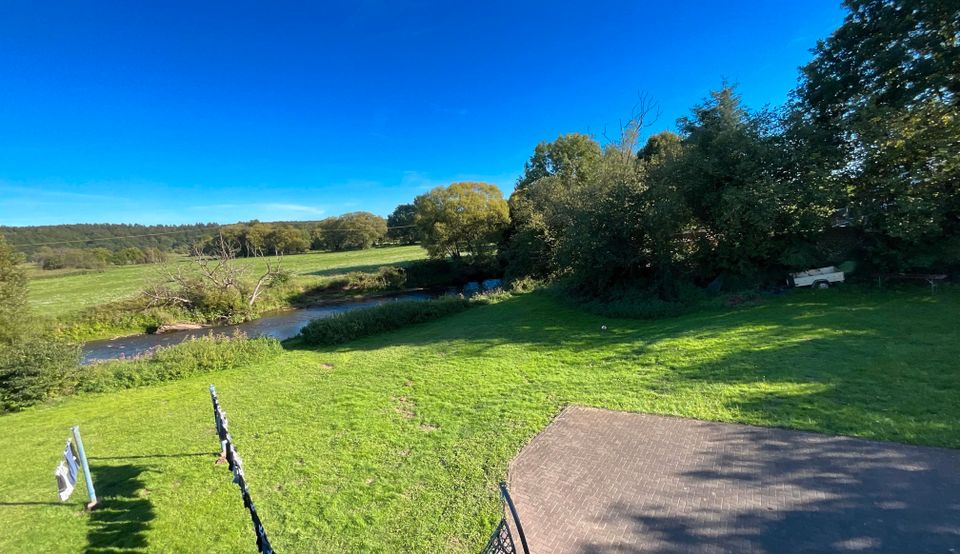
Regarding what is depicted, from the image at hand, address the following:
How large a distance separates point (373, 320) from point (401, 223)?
5561 centimetres

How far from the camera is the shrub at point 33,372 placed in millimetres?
9844

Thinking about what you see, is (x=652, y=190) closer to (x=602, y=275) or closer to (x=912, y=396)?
(x=602, y=275)

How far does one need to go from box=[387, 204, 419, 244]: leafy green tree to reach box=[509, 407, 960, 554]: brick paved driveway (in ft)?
187

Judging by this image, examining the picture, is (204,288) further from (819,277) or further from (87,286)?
(819,277)

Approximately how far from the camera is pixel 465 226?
3158 cm

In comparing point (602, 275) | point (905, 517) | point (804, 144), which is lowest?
point (905, 517)

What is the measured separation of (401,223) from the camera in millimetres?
69562

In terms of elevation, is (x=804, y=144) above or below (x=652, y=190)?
above

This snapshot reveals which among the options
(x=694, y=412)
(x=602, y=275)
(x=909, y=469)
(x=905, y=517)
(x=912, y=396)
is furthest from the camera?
(x=602, y=275)

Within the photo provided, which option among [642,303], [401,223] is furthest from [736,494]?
[401,223]

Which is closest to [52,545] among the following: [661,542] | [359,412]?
[359,412]

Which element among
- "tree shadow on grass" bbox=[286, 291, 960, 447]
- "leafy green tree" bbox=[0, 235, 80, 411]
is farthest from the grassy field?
"tree shadow on grass" bbox=[286, 291, 960, 447]

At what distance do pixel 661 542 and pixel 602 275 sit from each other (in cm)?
1305

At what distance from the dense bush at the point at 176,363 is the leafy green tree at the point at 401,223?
47415 millimetres
